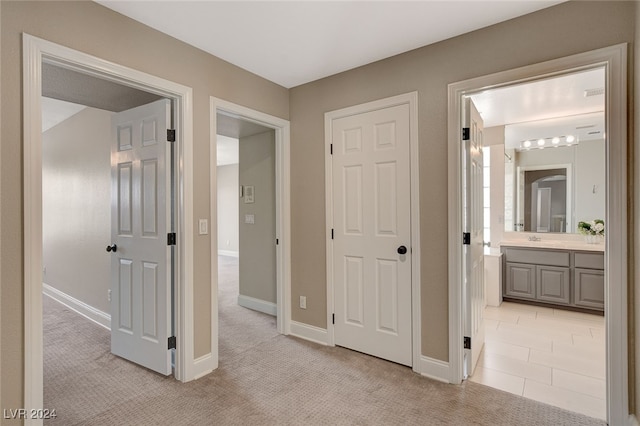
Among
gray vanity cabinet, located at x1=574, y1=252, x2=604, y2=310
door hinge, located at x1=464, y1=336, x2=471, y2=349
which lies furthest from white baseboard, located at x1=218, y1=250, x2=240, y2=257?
gray vanity cabinet, located at x1=574, y1=252, x2=604, y2=310

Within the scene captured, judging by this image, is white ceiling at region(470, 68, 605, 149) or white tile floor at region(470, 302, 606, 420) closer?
white tile floor at region(470, 302, 606, 420)

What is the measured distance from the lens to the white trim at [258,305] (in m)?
4.00

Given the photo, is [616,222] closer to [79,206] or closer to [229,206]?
[79,206]

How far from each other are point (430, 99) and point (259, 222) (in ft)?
8.59

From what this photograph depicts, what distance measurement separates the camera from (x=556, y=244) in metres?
4.16

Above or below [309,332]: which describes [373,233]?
above

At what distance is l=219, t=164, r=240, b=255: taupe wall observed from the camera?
859 cm

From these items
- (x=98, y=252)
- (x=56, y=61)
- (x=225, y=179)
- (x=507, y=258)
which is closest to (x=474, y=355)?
(x=507, y=258)

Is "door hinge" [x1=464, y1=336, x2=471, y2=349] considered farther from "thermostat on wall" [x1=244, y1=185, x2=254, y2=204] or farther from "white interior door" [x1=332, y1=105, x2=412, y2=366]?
"thermostat on wall" [x1=244, y1=185, x2=254, y2=204]

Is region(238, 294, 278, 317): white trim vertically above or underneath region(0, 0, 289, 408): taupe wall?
underneath

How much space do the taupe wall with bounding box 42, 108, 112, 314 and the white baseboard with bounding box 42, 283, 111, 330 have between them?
61 millimetres

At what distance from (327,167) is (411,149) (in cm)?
84

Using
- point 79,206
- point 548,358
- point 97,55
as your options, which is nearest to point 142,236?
point 97,55

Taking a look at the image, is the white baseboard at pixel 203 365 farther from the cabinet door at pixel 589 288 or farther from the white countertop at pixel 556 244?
the cabinet door at pixel 589 288
